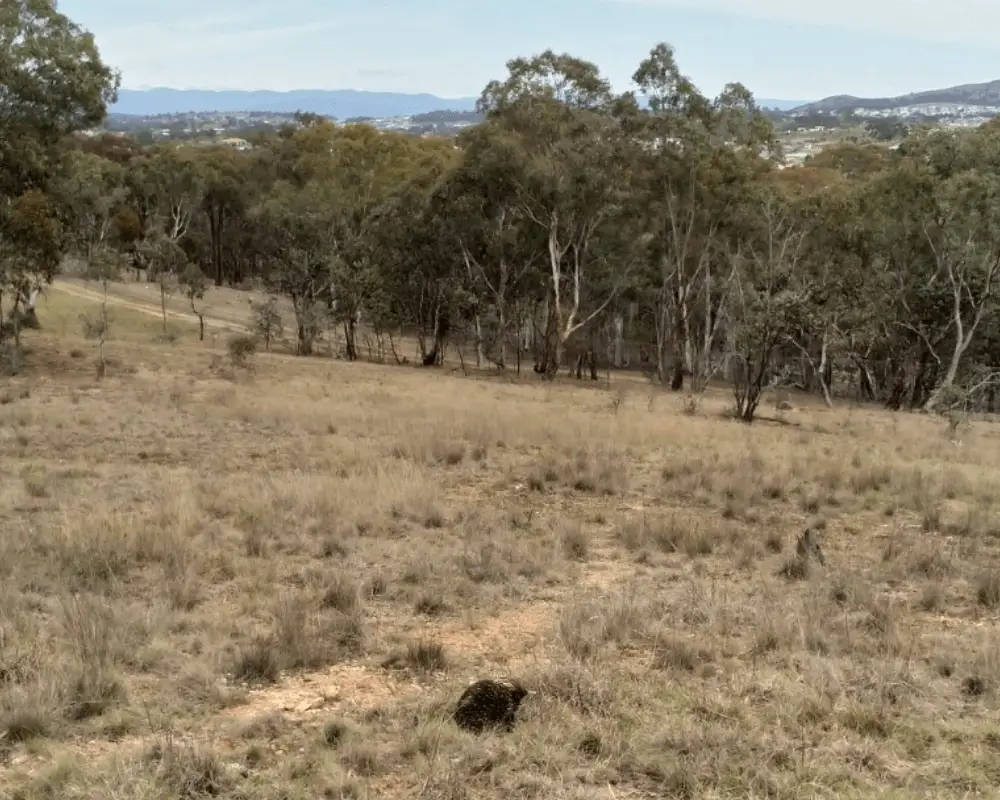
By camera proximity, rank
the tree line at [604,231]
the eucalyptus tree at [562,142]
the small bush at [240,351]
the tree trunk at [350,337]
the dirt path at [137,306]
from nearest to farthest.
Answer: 1. the tree line at [604,231]
2. the small bush at [240,351]
3. the eucalyptus tree at [562,142]
4. the tree trunk at [350,337]
5. the dirt path at [137,306]

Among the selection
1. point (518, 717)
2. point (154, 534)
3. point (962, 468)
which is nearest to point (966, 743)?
point (518, 717)

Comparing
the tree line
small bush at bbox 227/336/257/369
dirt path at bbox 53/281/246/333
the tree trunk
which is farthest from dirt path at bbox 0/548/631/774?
dirt path at bbox 53/281/246/333

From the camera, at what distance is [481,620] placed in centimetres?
684

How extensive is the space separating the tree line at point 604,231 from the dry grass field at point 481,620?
38.4 feet

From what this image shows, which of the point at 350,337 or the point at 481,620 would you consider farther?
the point at 350,337

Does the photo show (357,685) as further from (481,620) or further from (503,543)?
(503,543)

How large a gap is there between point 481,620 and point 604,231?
32.0 meters

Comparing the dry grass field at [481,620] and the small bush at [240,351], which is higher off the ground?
the dry grass field at [481,620]

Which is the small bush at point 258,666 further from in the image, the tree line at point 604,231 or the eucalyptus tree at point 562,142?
the eucalyptus tree at point 562,142

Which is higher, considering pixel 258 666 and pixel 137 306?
pixel 258 666

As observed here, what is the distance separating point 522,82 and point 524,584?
27717mm

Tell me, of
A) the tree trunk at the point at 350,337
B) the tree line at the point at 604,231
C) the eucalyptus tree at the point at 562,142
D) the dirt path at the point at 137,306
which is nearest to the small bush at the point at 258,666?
the tree line at the point at 604,231

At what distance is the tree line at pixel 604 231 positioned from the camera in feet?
78.3

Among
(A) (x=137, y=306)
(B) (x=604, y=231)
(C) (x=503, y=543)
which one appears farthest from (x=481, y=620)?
(A) (x=137, y=306)
